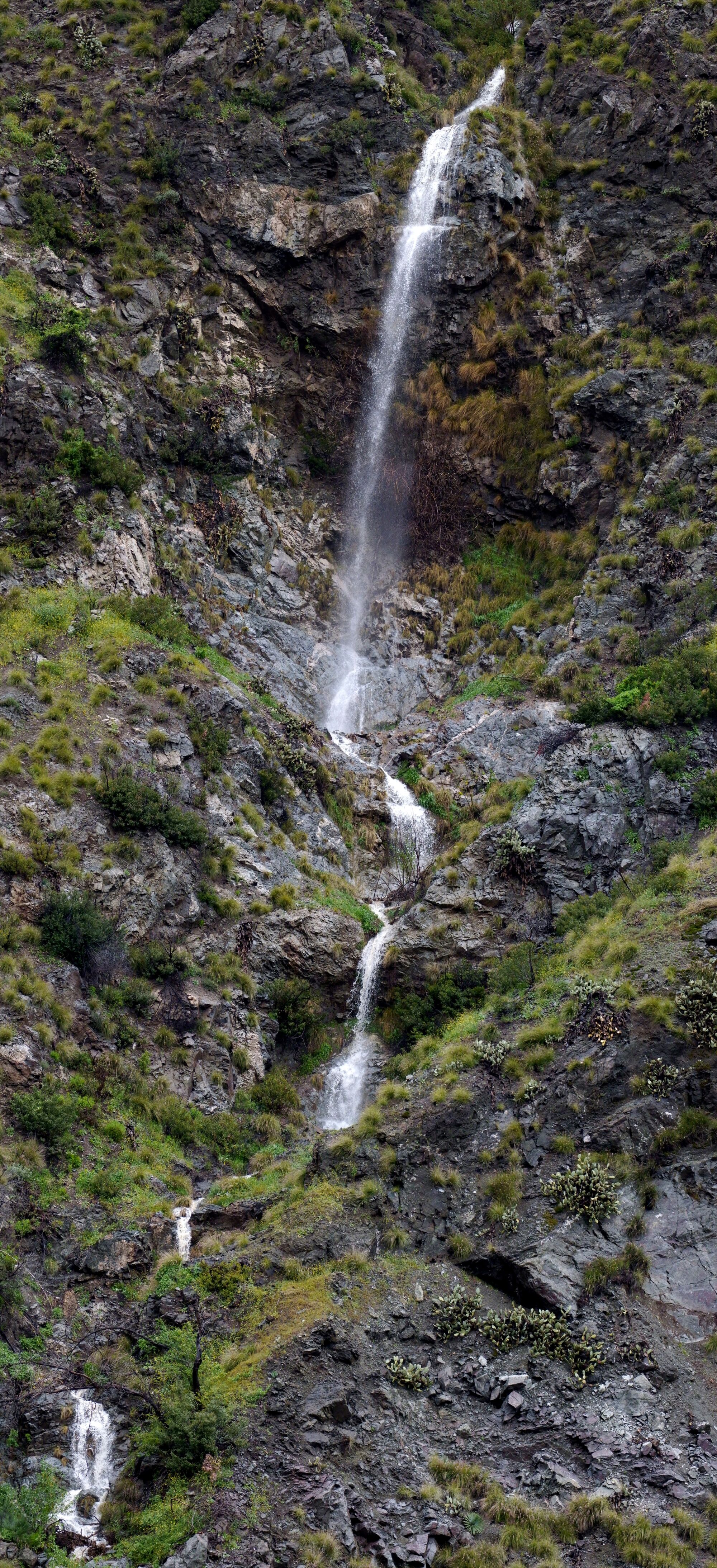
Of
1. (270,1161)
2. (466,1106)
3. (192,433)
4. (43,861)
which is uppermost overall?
(192,433)

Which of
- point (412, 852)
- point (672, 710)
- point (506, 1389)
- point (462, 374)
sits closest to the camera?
point (506, 1389)

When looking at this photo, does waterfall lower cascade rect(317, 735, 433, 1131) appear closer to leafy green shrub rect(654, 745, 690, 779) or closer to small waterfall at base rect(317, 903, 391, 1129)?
small waterfall at base rect(317, 903, 391, 1129)

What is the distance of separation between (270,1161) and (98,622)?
39.9 ft

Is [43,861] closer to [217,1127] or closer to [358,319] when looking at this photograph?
[217,1127]

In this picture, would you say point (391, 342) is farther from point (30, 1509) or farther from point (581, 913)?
point (30, 1509)

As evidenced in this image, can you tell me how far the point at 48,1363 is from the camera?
1270 cm

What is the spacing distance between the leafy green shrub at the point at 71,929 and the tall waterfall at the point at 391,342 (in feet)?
48.2

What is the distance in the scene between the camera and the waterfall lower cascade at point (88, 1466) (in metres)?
11.1

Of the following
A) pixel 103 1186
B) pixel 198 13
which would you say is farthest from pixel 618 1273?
pixel 198 13

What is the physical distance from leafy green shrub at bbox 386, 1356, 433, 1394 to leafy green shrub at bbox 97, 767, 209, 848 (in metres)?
11.0

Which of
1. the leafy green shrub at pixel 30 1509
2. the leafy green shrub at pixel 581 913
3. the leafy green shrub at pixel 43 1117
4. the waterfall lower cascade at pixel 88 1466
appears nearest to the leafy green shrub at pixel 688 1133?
the leafy green shrub at pixel 581 913

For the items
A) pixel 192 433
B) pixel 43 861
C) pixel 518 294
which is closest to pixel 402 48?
pixel 518 294

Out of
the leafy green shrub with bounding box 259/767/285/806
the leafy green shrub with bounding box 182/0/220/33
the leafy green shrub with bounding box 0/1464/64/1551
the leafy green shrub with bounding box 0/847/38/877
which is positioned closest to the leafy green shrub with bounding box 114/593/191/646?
the leafy green shrub with bounding box 259/767/285/806

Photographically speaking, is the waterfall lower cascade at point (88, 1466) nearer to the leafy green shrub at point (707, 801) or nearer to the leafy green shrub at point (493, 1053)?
the leafy green shrub at point (493, 1053)
